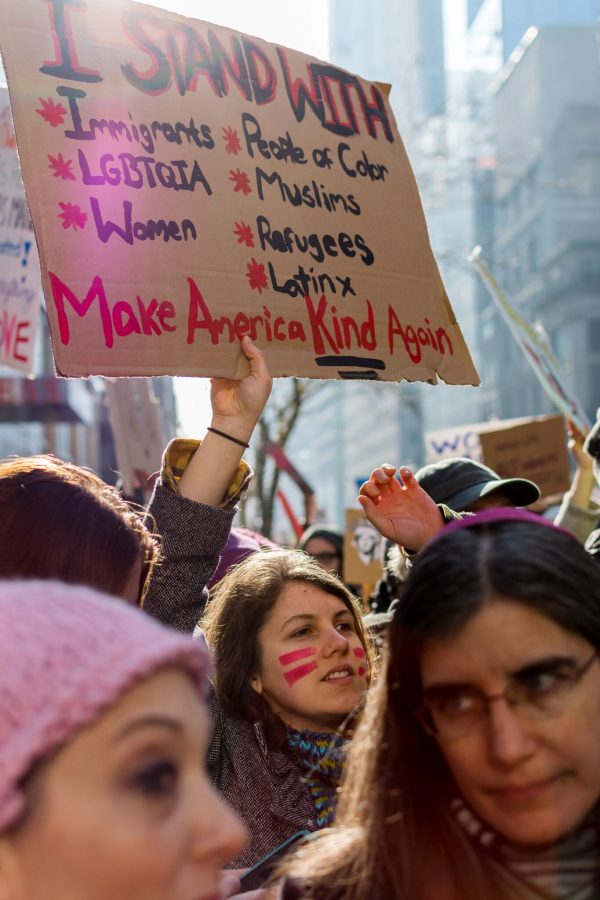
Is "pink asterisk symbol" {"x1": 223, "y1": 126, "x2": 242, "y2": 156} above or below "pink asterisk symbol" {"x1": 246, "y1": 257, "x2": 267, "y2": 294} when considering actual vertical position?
above

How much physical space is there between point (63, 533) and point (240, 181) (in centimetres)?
121

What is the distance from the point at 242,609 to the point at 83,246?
1.12 meters

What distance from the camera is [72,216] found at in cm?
265

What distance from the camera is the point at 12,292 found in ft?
17.2

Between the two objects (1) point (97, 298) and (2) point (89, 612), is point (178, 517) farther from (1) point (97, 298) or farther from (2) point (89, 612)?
(2) point (89, 612)

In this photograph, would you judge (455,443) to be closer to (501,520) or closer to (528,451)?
(528,451)

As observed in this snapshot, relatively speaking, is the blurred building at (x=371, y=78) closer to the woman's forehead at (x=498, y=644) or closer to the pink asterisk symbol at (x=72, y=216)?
the pink asterisk symbol at (x=72, y=216)

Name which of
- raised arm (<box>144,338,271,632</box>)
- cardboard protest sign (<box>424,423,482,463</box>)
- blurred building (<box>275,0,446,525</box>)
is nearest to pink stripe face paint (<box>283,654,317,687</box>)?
raised arm (<box>144,338,271,632</box>)

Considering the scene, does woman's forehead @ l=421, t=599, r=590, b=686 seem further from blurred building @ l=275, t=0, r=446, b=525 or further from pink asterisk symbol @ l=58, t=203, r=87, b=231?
blurred building @ l=275, t=0, r=446, b=525

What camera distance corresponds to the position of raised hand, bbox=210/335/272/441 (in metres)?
2.73

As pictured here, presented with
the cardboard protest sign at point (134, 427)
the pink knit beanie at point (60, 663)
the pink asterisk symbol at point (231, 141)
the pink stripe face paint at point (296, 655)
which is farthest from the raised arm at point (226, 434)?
the cardboard protest sign at point (134, 427)

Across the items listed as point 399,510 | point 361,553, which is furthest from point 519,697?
point 361,553

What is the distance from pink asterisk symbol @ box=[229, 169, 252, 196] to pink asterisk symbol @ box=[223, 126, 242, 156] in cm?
5

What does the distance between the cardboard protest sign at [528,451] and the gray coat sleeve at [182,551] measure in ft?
14.0
